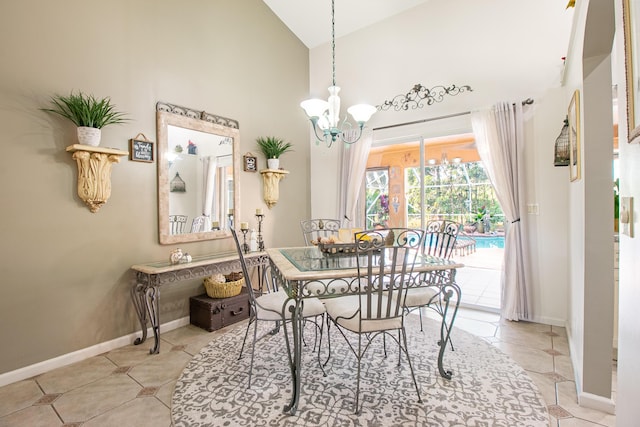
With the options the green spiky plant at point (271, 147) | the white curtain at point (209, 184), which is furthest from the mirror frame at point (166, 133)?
the green spiky plant at point (271, 147)

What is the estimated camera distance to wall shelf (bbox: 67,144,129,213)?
2410 millimetres

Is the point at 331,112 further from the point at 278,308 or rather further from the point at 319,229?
the point at 278,308

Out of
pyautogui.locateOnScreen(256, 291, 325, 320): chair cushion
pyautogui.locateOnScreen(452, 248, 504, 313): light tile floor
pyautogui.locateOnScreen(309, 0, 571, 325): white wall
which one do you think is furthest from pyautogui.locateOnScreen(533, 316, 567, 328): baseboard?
pyautogui.locateOnScreen(256, 291, 325, 320): chair cushion

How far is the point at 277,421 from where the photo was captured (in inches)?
68.9

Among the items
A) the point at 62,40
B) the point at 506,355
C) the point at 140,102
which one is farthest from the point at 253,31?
the point at 506,355

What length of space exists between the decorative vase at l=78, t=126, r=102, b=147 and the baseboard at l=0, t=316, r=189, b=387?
1.69m

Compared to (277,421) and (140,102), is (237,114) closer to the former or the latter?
(140,102)

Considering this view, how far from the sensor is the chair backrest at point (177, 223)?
10.2 feet

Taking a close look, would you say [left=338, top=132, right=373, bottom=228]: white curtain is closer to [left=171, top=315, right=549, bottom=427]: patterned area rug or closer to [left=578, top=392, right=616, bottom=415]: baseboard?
[left=171, top=315, right=549, bottom=427]: patterned area rug

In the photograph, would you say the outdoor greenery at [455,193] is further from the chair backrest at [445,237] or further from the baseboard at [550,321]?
the baseboard at [550,321]

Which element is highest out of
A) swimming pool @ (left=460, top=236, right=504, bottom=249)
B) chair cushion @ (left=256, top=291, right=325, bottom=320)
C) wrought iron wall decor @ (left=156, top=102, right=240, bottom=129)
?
wrought iron wall decor @ (left=156, top=102, right=240, bottom=129)

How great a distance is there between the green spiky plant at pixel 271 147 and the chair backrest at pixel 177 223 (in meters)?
1.43

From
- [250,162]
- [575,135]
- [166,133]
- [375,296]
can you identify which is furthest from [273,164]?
[575,135]

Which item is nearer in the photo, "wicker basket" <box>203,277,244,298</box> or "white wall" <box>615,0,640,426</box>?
"white wall" <box>615,0,640,426</box>
